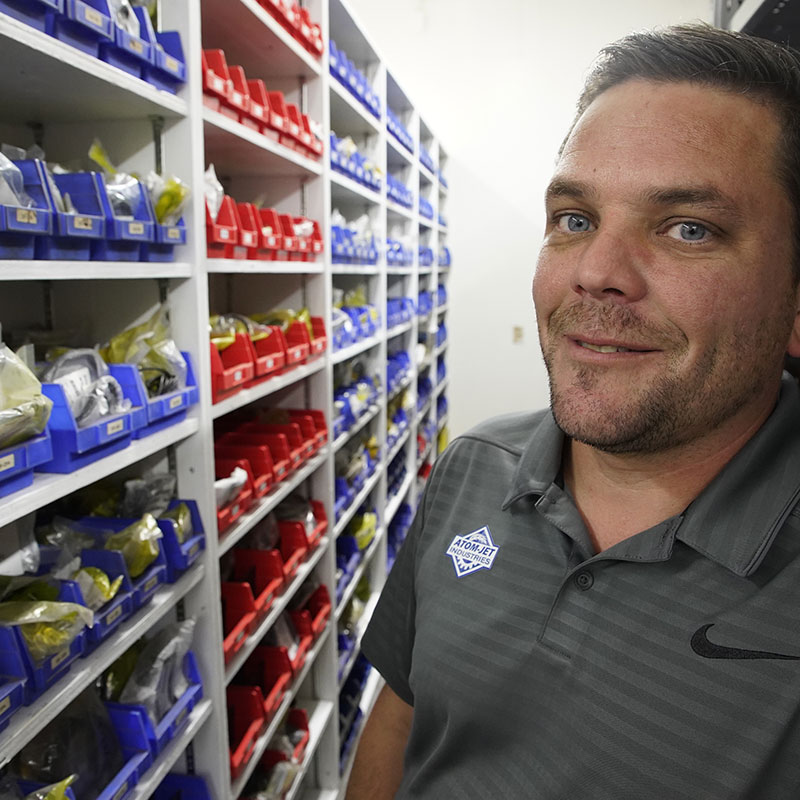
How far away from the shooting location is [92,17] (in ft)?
3.84

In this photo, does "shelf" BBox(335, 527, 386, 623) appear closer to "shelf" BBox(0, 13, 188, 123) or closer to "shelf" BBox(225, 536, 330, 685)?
"shelf" BBox(225, 536, 330, 685)

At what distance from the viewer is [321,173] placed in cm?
250

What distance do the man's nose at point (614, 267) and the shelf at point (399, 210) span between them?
9.60 ft

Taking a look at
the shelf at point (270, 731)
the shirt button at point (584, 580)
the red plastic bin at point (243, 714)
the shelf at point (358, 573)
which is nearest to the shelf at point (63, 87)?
the shirt button at point (584, 580)

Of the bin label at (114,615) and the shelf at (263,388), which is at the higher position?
the shelf at (263,388)

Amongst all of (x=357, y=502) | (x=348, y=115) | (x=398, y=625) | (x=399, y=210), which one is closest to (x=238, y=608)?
(x=398, y=625)

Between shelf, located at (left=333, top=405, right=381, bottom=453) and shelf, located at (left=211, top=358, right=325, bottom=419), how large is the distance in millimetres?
351

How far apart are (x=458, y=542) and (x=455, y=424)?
528 centimetres

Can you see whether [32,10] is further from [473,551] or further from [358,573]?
[358,573]

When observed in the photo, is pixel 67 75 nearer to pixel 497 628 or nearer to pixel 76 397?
pixel 76 397

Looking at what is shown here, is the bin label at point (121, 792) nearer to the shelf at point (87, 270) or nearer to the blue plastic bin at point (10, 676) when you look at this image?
the blue plastic bin at point (10, 676)

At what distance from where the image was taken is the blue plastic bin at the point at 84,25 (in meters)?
1.12

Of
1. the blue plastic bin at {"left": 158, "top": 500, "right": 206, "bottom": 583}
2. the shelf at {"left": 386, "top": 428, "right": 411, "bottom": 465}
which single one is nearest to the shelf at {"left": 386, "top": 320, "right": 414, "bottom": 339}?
the shelf at {"left": 386, "top": 428, "right": 411, "bottom": 465}

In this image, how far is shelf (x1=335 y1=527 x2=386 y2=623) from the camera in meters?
3.02
